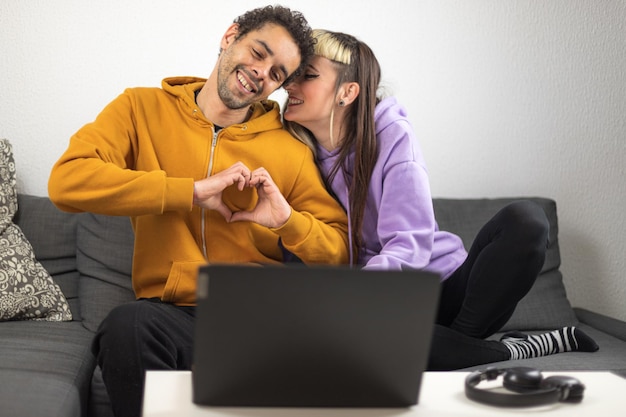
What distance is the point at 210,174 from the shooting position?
2002 millimetres

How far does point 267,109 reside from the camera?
2.16 metres

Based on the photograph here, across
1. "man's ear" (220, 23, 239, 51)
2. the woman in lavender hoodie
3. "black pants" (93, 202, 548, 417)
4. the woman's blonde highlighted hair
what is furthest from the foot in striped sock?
"man's ear" (220, 23, 239, 51)

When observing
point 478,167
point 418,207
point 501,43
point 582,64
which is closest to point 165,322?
point 418,207

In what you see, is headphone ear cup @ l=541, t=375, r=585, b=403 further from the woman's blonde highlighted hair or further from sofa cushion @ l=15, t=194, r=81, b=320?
sofa cushion @ l=15, t=194, r=81, b=320

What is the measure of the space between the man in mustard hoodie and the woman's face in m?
0.06

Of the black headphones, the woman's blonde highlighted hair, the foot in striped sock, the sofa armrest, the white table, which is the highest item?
the woman's blonde highlighted hair

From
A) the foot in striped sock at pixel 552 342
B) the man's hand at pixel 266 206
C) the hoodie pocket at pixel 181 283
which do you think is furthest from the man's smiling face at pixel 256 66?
the foot in striped sock at pixel 552 342

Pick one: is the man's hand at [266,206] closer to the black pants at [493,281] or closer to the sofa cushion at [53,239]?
the black pants at [493,281]

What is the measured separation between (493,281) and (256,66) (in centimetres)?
75

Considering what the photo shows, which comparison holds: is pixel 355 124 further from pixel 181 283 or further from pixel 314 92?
pixel 181 283

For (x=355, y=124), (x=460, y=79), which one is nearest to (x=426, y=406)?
(x=355, y=124)

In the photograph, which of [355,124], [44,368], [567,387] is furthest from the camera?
[355,124]

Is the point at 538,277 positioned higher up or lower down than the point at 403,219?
lower down

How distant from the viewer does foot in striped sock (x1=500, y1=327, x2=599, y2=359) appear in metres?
2.08
